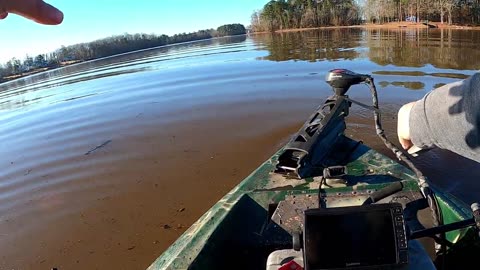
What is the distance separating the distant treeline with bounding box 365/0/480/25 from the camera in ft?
135

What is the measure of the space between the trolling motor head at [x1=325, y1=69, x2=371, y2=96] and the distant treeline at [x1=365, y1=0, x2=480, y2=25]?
1741 inches

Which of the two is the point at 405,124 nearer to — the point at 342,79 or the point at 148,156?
the point at 342,79

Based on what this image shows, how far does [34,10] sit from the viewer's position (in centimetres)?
92

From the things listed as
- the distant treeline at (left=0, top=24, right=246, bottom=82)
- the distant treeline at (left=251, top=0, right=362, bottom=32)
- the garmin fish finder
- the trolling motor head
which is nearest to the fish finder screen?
the garmin fish finder

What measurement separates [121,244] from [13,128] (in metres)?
8.94

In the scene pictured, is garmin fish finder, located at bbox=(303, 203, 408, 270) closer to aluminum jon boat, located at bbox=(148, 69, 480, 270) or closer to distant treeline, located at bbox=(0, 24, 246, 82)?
aluminum jon boat, located at bbox=(148, 69, 480, 270)

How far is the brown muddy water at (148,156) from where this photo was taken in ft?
14.6

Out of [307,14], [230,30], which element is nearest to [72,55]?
[307,14]

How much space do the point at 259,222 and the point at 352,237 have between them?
1128mm

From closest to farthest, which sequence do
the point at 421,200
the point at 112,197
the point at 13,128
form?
the point at 421,200, the point at 112,197, the point at 13,128

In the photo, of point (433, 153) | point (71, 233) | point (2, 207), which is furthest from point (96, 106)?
point (433, 153)

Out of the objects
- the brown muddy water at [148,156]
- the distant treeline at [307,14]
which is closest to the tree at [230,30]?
the distant treeline at [307,14]

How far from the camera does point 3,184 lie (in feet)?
21.8

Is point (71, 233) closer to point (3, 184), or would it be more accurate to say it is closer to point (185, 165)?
point (185, 165)
